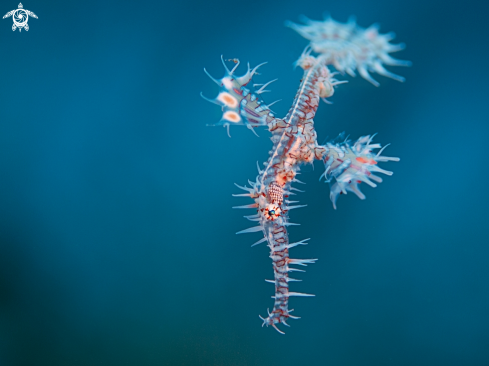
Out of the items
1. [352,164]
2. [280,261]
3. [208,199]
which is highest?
[208,199]

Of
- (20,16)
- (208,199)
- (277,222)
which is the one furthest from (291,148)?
(20,16)

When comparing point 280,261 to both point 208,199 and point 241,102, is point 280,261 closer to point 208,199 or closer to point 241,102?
point 208,199

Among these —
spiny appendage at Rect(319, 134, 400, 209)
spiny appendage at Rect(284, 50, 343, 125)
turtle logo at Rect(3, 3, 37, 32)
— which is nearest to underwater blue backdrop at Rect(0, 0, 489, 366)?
turtle logo at Rect(3, 3, 37, 32)

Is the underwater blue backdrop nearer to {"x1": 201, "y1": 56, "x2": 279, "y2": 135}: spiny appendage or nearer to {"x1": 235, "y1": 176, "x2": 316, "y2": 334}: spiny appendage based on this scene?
{"x1": 201, "y1": 56, "x2": 279, "y2": 135}: spiny appendage

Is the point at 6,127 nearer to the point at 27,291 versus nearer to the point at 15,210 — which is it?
the point at 15,210

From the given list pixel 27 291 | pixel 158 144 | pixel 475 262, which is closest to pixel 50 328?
pixel 27 291

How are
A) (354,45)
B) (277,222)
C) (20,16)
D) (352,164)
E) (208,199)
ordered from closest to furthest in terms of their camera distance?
(354,45) < (352,164) < (277,222) < (208,199) < (20,16)

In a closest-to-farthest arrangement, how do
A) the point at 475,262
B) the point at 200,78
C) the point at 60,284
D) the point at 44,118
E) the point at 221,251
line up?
the point at 475,262 → the point at 200,78 → the point at 221,251 → the point at 44,118 → the point at 60,284

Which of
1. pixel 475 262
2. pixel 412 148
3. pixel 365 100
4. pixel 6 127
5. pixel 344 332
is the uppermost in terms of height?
pixel 6 127
